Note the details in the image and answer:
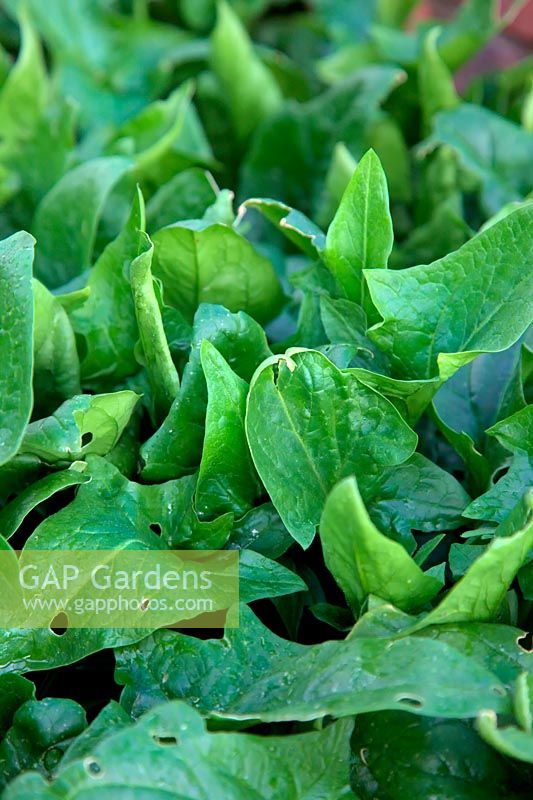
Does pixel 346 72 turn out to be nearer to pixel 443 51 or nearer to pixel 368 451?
pixel 443 51

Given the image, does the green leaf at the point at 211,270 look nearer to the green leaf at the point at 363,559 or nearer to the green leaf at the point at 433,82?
the green leaf at the point at 363,559

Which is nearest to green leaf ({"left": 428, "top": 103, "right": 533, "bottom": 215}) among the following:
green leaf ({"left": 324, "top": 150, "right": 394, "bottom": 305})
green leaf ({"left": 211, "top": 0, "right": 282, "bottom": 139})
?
green leaf ({"left": 211, "top": 0, "right": 282, "bottom": 139})

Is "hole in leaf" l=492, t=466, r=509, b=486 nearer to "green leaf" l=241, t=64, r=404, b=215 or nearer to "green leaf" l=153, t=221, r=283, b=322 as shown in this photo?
"green leaf" l=153, t=221, r=283, b=322

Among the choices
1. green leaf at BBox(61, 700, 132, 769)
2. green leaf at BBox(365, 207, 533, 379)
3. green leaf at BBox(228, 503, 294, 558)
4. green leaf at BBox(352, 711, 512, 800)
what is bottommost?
green leaf at BBox(352, 711, 512, 800)

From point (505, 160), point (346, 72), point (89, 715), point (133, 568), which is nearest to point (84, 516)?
point (133, 568)

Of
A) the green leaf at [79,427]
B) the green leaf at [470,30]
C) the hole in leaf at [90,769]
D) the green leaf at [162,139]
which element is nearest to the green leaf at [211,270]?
the green leaf at [79,427]
